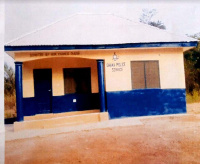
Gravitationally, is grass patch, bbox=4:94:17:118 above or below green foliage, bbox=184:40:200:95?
below

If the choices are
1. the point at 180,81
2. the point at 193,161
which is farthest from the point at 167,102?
the point at 193,161

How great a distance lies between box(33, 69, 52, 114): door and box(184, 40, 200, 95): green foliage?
5.84m

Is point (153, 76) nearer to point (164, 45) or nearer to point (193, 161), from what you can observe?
point (164, 45)

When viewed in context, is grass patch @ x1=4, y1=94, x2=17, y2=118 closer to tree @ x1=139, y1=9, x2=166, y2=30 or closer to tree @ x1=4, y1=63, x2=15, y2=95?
tree @ x1=4, y1=63, x2=15, y2=95

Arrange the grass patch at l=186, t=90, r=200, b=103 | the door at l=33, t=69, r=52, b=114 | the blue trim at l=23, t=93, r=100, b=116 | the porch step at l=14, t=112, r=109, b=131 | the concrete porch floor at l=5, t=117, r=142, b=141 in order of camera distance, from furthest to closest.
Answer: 1. the grass patch at l=186, t=90, r=200, b=103
2. the door at l=33, t=69, r=52, b=114
3. the blue trim at l=23, t=93, r=100, b=116
4. the porch step at l=14, t=112, r=109, b=131
5. the concrete porch floor at l=5, t=117, r=142, b=141

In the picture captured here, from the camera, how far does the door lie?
7.77 metres

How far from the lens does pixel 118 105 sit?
276 inches

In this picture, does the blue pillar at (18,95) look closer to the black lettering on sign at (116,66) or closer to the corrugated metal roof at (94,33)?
the corrugated metal roof at (94,33)

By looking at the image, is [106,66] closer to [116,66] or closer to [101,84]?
[116,66]

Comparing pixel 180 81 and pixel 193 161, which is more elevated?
pixel 180 81

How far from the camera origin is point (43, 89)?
784 centimetres

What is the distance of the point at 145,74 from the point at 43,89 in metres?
3.92

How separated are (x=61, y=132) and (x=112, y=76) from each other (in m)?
2.64

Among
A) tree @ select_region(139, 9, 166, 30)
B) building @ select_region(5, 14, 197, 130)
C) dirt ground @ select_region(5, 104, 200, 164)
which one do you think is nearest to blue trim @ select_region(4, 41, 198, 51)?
building @ select_region(5, 14, 197, 130)
